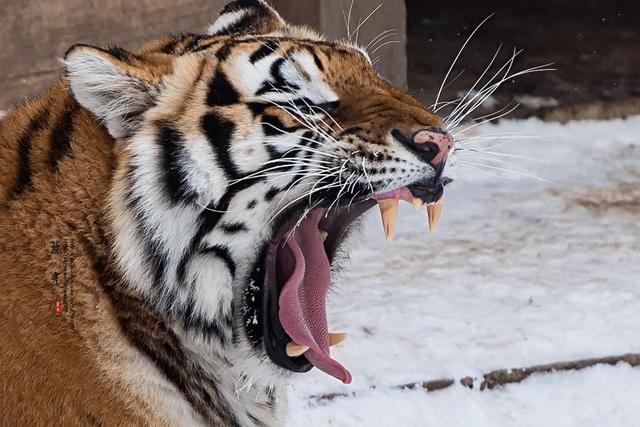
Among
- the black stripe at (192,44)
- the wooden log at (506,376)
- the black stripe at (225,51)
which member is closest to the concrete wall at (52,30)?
the wooden log at (506,376)

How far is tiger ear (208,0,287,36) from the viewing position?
202cm

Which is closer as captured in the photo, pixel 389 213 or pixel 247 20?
pixel 389 213

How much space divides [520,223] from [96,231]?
2561 mm

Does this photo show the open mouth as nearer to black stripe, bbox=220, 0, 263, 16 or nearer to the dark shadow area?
black stripe, bbox=220, 0, 263, 16

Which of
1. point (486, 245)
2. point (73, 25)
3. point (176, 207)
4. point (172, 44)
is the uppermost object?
point (172, 44)

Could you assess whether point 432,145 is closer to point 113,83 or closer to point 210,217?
point 210,217

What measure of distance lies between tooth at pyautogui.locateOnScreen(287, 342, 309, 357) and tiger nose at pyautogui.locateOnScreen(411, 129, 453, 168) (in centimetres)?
35

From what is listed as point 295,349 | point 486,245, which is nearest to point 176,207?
point 295,349

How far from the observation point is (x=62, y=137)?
1.78 metres

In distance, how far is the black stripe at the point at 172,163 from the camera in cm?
170

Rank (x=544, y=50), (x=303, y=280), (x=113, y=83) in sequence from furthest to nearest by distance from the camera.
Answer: (x=544, y=50) → (x=303, y=280) → (x=113, y=83)

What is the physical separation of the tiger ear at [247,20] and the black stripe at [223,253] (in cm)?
43

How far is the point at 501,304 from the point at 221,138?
6.10ft

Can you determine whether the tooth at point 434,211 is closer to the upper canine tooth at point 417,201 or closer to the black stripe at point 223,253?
the upper canine tooth at point 417,201
